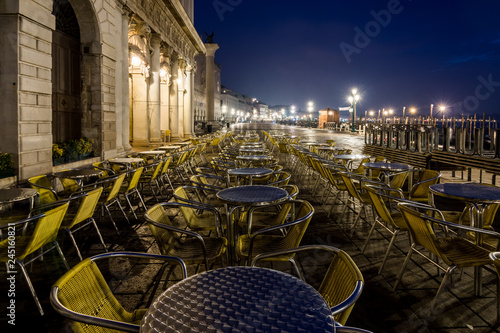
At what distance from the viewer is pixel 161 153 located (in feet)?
31.2

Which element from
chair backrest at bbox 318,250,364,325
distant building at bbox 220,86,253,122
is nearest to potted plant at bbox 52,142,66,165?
chair backrest at bbox 318,250,364,325

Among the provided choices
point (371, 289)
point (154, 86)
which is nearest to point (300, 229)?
point (371, 289)

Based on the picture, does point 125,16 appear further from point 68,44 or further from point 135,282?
point 135,282

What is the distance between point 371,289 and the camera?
10.4ft

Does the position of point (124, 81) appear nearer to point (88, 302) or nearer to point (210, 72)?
point (88, 302)

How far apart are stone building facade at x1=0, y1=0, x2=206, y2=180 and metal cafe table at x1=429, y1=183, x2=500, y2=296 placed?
658 centimetres

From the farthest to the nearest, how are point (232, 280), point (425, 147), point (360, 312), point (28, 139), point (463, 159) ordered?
point (425, 147) → point (463, 159) → point (28, 139) → point (360, 312) → point (232, 280)

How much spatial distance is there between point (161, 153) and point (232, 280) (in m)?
8.31

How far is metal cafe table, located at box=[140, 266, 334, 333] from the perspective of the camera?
123cm

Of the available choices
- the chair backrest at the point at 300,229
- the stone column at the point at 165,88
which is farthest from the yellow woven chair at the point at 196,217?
the stone column at the point at 165,88

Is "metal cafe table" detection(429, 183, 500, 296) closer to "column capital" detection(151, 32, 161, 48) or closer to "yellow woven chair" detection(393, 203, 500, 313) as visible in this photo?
"yellow woven chair" detection(393, 203, 500, 313)

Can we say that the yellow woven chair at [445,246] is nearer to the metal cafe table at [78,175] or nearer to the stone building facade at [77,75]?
the metal cafe table at [78,175]

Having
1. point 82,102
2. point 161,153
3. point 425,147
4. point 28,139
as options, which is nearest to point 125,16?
point 82,102

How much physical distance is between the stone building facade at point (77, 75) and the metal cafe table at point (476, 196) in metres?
6.58
